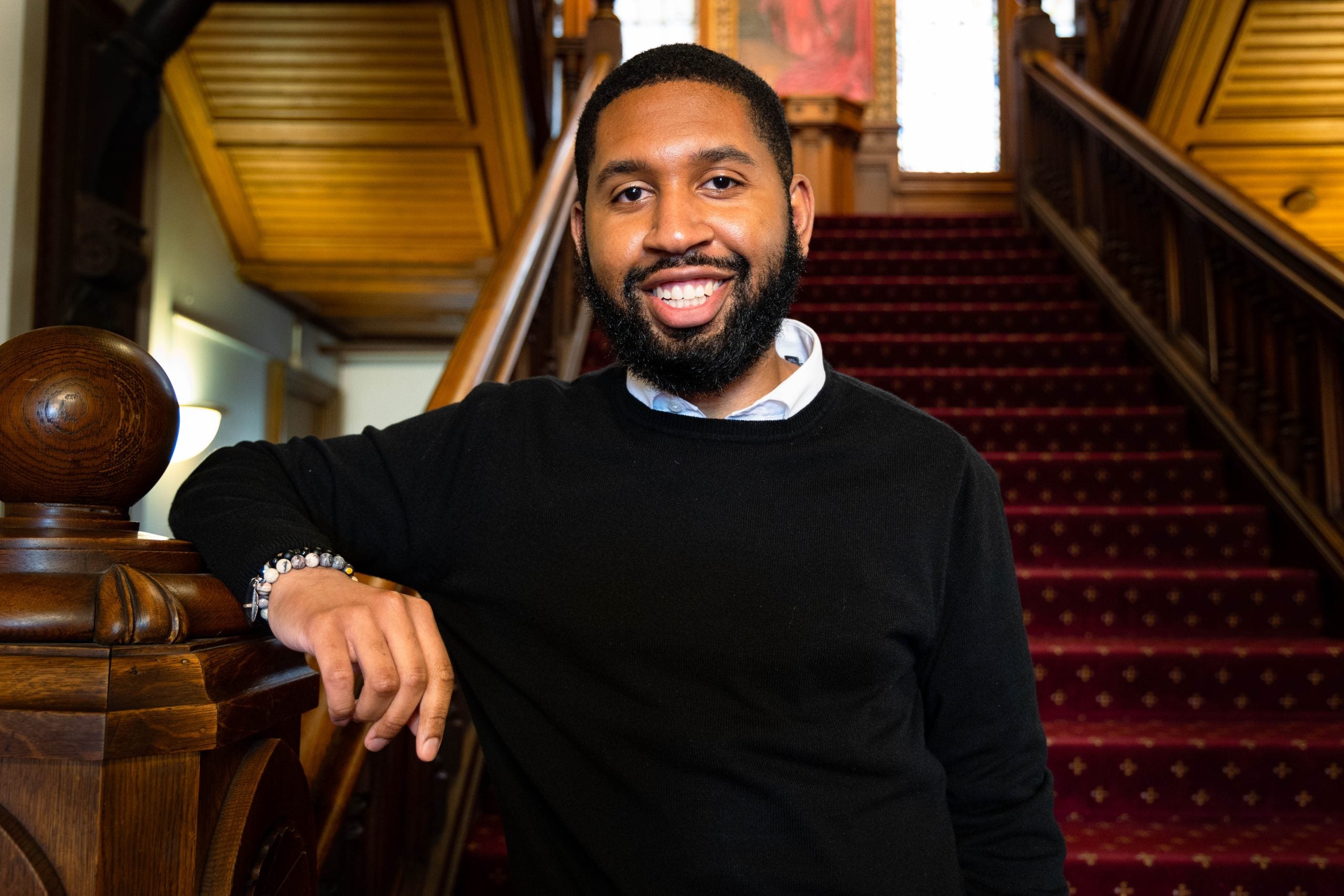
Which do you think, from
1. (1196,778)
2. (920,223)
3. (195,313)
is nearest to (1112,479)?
(1196,778)

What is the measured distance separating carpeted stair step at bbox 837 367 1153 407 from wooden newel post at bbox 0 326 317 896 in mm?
3040

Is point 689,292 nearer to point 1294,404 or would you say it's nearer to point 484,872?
point 484,872

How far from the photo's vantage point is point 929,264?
4.68 metres

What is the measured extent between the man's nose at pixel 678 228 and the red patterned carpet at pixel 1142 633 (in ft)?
3.90

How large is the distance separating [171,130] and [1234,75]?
193 inches

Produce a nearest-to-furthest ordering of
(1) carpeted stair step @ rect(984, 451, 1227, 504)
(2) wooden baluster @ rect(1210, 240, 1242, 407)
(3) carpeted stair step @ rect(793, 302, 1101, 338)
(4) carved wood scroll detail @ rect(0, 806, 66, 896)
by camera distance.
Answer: (4) carved wood scroll detail @ rect(0, 806, 66, 896)
(1) carpeted stair step @ rect(984, 451, 1227, 504)
(2) wooden baluster @ rect(1210, 240, 1242, 407)
(3) carpeted stair step @ rect(793, 302, 1101, 338)

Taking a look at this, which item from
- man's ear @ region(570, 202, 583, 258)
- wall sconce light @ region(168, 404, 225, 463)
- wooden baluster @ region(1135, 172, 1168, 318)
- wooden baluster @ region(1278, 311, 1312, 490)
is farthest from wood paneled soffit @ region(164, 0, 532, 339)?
man's ear @ region(570, 202, 583, 258)

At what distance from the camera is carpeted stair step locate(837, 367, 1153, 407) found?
3480 mm

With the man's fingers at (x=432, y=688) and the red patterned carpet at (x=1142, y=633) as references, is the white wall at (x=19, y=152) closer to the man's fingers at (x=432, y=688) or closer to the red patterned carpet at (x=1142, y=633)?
the red patterned carpet at (x=1142, y=633)

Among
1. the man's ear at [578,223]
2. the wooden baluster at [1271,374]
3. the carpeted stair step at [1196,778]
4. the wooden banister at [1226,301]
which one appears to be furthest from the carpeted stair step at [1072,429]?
the man's ear at [578,223]

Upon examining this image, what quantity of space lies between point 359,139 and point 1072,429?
3403 millimetres

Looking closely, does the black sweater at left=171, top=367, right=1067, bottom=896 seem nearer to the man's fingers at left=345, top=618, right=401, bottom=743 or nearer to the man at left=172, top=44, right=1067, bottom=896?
the man at left=172, top=44, right=1067, bottom=896

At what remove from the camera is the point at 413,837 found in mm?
1575

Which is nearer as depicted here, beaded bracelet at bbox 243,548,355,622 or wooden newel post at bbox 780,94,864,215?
beaded bracelet at bbox 243,548,355,622
